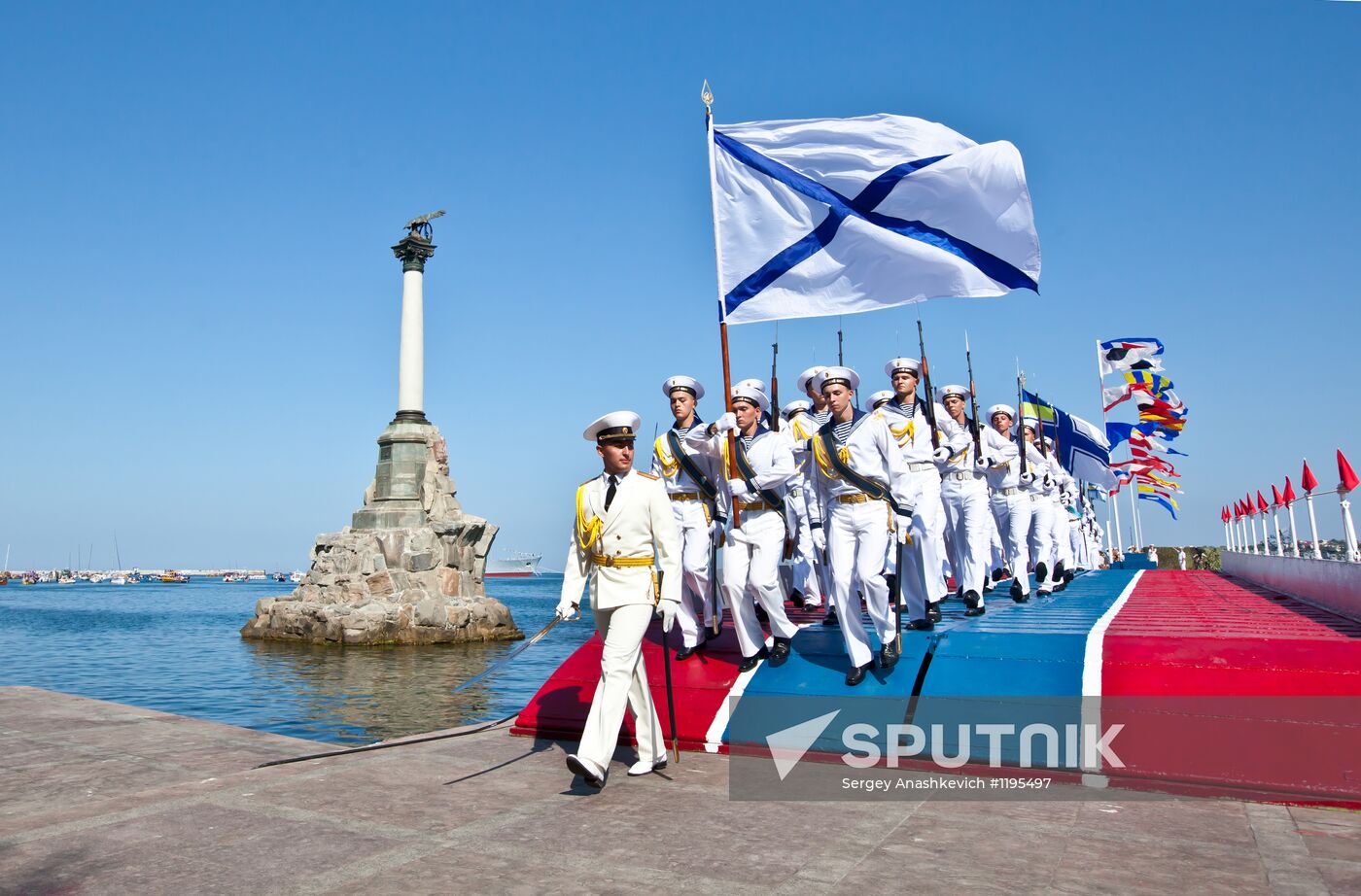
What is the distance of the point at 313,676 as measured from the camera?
20359 mm

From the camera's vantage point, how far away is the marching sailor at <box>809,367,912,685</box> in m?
6.51

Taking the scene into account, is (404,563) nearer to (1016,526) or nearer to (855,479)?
(1016,526)

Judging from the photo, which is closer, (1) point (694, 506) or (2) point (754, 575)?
(2) point (754, 575)

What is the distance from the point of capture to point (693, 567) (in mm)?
7438

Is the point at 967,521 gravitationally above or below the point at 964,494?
below

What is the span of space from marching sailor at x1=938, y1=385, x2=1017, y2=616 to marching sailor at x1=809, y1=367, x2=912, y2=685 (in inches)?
124

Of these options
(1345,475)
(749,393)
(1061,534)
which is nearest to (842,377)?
(749,393)

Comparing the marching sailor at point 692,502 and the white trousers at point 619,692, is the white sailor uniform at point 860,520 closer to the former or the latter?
the marching sailor at point 692,502

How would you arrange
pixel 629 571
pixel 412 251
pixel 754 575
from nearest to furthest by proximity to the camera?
pixel 629 571 → pixel 754 575 → pixel 412 251

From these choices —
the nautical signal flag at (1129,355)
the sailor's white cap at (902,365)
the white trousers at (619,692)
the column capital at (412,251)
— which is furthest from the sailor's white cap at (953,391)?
the column capital at (412,251)

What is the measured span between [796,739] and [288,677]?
17276 millimetres

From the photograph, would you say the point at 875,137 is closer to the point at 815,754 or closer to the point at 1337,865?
the point at 815,754

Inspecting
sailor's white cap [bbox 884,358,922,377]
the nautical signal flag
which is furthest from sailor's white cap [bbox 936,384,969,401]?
the nautical signal flag

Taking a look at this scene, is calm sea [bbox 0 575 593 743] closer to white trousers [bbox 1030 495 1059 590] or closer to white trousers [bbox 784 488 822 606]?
white trousers [bbox 784 488 822 606]
